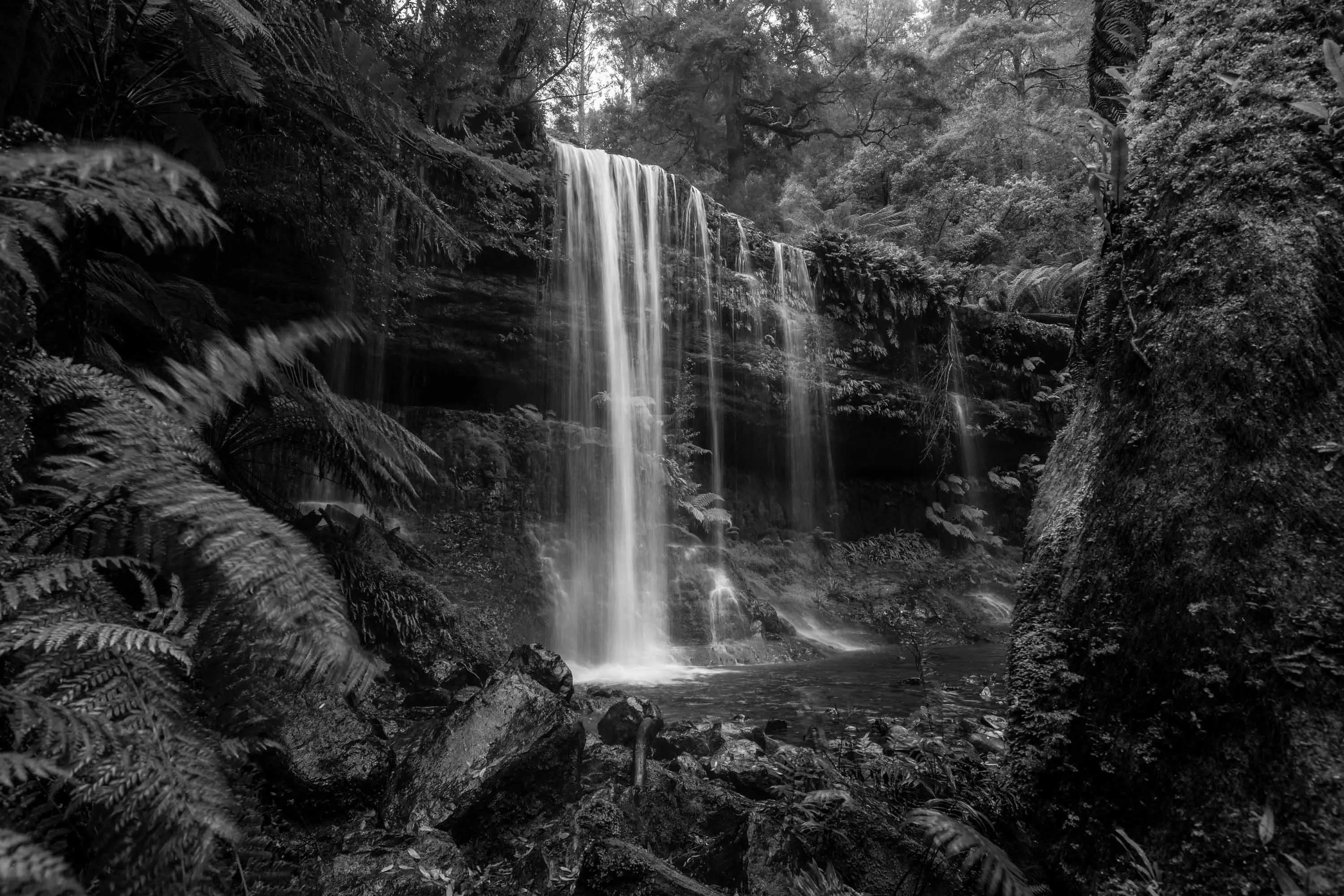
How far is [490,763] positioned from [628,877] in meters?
1.15

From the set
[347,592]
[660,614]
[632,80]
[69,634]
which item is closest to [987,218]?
[632,80]

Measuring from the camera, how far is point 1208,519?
2096 mm

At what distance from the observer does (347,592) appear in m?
3.88

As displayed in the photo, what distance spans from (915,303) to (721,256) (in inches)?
150

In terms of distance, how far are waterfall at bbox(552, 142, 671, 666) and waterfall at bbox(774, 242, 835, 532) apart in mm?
2348

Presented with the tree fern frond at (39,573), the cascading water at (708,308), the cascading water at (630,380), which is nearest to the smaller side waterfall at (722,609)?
the cascading water at (630,380)

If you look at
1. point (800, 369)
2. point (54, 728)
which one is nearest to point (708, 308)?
point (800, 369)

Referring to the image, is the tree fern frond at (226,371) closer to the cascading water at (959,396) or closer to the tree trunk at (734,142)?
the cascading water at (959,396)

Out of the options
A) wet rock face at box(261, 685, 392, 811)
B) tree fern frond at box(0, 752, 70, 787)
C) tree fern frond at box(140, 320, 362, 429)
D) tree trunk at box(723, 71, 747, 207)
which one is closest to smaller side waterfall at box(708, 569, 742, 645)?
wet rock face at box(261, 685, 392, 811)

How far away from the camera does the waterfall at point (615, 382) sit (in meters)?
9.18

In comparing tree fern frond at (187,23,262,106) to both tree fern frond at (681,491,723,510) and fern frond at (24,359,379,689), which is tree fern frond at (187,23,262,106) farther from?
tree fern frond at (681,491,723,510)

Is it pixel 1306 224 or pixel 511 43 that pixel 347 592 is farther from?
pixel 511 43

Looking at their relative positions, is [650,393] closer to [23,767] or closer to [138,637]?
[138,637]

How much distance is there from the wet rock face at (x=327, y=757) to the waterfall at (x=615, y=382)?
224 inches
